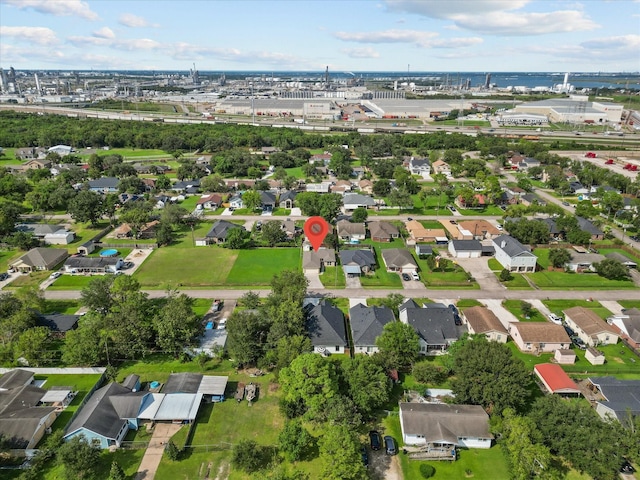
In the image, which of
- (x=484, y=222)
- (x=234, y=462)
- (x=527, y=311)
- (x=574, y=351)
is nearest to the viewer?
(x=234, y=462)

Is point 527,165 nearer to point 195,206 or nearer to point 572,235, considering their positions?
point 572,235

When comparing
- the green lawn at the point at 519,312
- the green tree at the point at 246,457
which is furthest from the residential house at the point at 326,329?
the green lawn at the point at 519,312

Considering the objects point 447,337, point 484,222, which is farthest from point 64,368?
point 484,222

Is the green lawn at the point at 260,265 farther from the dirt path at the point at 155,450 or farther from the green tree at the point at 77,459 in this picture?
the green tree at the point at 77,459

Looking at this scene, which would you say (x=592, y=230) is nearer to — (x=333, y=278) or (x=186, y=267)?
(x=333, y=278)

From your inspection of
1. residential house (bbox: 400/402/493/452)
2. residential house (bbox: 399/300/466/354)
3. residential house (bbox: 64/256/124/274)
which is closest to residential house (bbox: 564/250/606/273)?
residential house (bbox: 399/300/466/354)

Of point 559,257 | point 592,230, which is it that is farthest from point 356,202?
point 592,230

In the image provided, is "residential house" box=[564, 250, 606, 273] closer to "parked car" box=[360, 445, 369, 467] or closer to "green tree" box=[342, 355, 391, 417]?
"green tree" box=[342, 355, 391, 417]
